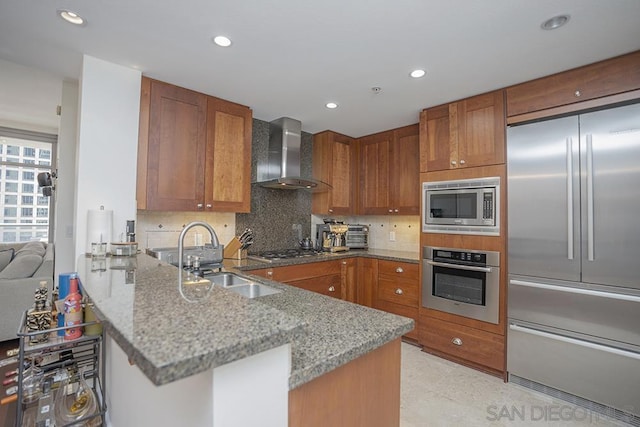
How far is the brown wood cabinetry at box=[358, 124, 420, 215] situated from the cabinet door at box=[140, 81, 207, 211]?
2104 mm

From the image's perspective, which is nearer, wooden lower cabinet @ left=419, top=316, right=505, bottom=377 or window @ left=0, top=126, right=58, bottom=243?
wooden lower cabinet @ left=419, top=316, right=505, bottom=377

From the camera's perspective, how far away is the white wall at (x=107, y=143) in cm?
205

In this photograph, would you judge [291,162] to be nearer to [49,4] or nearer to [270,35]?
[270,35]

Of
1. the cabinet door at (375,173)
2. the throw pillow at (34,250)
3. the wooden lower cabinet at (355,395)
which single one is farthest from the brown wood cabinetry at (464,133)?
the throw pillow at (34,250)

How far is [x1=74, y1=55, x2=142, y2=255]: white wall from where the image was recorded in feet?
6.73

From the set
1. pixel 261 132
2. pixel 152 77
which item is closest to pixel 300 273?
pixel 261 132

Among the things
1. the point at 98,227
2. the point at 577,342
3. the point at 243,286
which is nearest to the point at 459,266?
the point at 577,342

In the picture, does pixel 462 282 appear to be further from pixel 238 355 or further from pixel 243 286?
pixel 238 355

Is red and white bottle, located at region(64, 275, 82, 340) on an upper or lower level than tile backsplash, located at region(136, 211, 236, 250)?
lower

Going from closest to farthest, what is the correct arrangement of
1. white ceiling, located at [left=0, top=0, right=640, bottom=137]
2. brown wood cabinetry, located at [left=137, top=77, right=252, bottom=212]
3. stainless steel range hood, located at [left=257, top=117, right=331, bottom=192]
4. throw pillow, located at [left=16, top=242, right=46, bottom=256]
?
white ceiling, located at [left=0, top=0, right=640, bottom=137], brown wood cabinetry, located at [left=137, top=77, right=252, bottom=212], stainless steel range hood, located at [left=257, top=117, right=331, bottom=192], throw pillow, located at [left=16, top=242, right=46, bottom=256]

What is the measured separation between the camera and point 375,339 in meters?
0.97

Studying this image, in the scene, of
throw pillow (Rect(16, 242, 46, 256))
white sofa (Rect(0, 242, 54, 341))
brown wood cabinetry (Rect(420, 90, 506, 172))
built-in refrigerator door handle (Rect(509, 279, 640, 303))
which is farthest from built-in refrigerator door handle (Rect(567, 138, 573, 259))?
throw pillow (Rect(16, 242, 46, 256))

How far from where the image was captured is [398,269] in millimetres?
3170

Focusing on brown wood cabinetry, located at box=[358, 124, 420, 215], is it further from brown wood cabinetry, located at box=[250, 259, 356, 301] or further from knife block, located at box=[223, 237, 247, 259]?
knife block, located at box=[223, 237, 247, 259]
